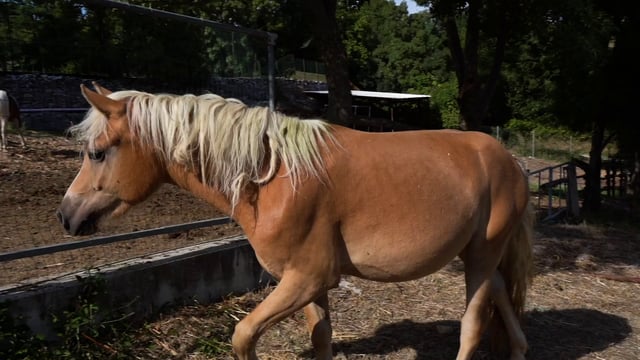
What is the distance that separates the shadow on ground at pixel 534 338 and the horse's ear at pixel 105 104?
2.17 m

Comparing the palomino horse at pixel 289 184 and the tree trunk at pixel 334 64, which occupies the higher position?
the tree trunk at pixel 334 64

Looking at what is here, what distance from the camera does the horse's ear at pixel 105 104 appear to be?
2.60 m

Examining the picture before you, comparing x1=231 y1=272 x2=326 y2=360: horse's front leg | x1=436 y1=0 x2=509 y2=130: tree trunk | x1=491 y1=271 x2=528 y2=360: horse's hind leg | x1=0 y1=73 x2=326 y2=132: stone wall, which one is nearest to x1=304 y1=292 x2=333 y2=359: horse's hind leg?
x1=231 y1=272 x2=326 y2=360: horse's front leg

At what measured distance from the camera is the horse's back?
9.53ft

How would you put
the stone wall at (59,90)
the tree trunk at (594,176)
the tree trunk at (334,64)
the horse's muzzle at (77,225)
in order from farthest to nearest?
the tree trunk at (594,176) → the tree trunk at (334,64) → the stone wall at (59,90) → the horse's muzzle at (77,225)

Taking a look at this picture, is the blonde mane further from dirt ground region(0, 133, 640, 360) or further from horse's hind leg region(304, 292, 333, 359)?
horse's hind leg region(304, 292, 333, 359)

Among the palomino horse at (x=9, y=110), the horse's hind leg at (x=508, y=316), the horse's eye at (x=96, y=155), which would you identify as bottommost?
the horse's hind leg at (x=508, y=316)

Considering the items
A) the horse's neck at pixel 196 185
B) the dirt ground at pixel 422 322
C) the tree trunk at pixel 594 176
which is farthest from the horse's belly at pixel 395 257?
the tree trunk at pixel 594 176

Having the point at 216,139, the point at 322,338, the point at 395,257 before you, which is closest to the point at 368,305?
the point at 322,338

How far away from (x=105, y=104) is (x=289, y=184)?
0.97 metres

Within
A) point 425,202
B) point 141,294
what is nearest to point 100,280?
point 141,294

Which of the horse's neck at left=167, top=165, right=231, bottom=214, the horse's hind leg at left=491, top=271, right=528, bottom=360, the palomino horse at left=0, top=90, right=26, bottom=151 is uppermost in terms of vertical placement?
the palomino horse at left=0, top=90, right=26, bottom=151

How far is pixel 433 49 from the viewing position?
46188 mm

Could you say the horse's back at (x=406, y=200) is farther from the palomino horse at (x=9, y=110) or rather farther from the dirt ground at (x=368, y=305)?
the palomino horse at (x=9, y=110)
